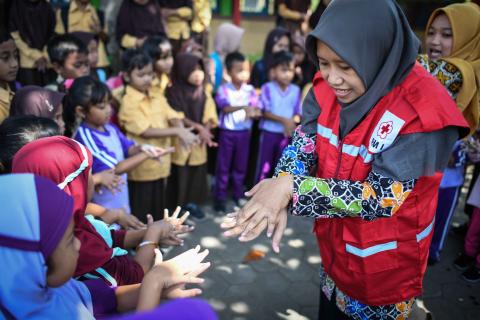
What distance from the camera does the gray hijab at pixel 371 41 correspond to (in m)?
1.48

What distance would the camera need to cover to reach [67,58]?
3.67m

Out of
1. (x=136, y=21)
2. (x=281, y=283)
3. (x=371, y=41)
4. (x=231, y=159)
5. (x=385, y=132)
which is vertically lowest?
(x=281, y=283)

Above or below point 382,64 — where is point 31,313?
below

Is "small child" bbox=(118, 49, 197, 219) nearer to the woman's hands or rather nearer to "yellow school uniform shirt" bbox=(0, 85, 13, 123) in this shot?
"yellow school uniform shirt" bbox=(0, 85, 13, 123)

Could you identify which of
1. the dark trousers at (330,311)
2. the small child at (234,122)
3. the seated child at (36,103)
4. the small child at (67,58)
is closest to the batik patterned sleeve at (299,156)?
the dark trousers at (330,311)

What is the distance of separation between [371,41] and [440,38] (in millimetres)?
1576

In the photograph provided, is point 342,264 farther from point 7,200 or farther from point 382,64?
point 7,200

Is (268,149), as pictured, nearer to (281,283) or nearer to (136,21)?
(281,283)

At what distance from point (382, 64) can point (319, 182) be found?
525 mm

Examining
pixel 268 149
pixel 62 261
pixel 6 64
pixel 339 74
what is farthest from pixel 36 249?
pixel 268 149

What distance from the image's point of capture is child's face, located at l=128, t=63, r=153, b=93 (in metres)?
3.50

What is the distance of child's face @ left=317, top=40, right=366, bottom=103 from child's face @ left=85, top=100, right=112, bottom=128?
1.78 meters

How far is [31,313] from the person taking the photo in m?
1.15

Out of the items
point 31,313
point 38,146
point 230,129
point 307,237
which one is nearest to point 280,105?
point 230,129
